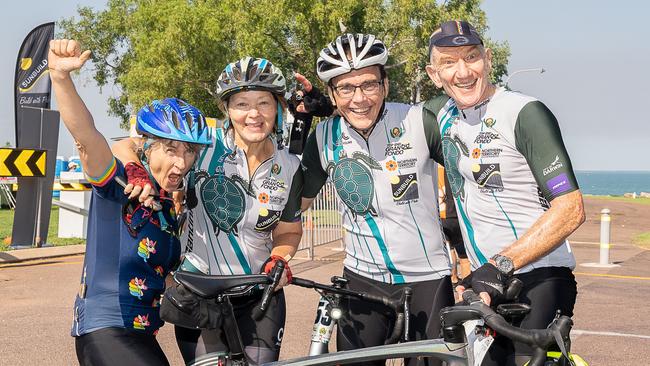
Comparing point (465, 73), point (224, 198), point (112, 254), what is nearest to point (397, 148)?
point (465, 73)

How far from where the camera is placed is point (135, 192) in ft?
11.4

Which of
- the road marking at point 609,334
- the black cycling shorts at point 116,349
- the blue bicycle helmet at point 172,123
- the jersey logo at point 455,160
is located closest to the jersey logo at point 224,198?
the blue bicycle helmet at point 172,123

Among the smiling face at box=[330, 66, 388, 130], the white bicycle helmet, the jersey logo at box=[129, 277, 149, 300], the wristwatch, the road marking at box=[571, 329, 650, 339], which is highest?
the white bicycle helmet

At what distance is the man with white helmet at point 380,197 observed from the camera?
14.5ft

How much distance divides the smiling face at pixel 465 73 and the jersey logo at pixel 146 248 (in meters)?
1.68

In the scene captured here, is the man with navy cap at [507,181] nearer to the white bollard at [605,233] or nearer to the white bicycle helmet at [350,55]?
the white bicycle helmet at [350,55]

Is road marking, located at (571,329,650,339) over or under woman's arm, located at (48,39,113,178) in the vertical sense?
under

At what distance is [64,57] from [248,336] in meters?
1.67

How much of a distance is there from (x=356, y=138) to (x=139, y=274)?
155 cm

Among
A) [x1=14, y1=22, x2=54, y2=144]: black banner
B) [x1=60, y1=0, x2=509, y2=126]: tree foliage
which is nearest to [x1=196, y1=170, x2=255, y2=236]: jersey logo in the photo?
[x1=14, y1=22, x2=54, y2=144]: black banner

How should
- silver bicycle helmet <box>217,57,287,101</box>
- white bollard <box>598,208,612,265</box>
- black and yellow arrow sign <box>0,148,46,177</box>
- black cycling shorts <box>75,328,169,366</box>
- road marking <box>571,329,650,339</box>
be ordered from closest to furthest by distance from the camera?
black cycling shorts <box>75,328,169,366</box>
silver bicycle helmet <box>217,57,287,101</box>
road marking <box>571,329,650,339</box>
black and yellow arrow sign <box>0,148,46,177</box>
white bollard <box>598,208,612,265</box>

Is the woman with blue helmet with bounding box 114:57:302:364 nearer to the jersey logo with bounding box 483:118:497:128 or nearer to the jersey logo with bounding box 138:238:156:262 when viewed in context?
the jersey logo with bounding box 138:238:156:262

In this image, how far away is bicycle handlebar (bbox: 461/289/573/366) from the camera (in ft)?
9.34

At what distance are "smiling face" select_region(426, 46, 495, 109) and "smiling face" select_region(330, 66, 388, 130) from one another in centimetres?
50
